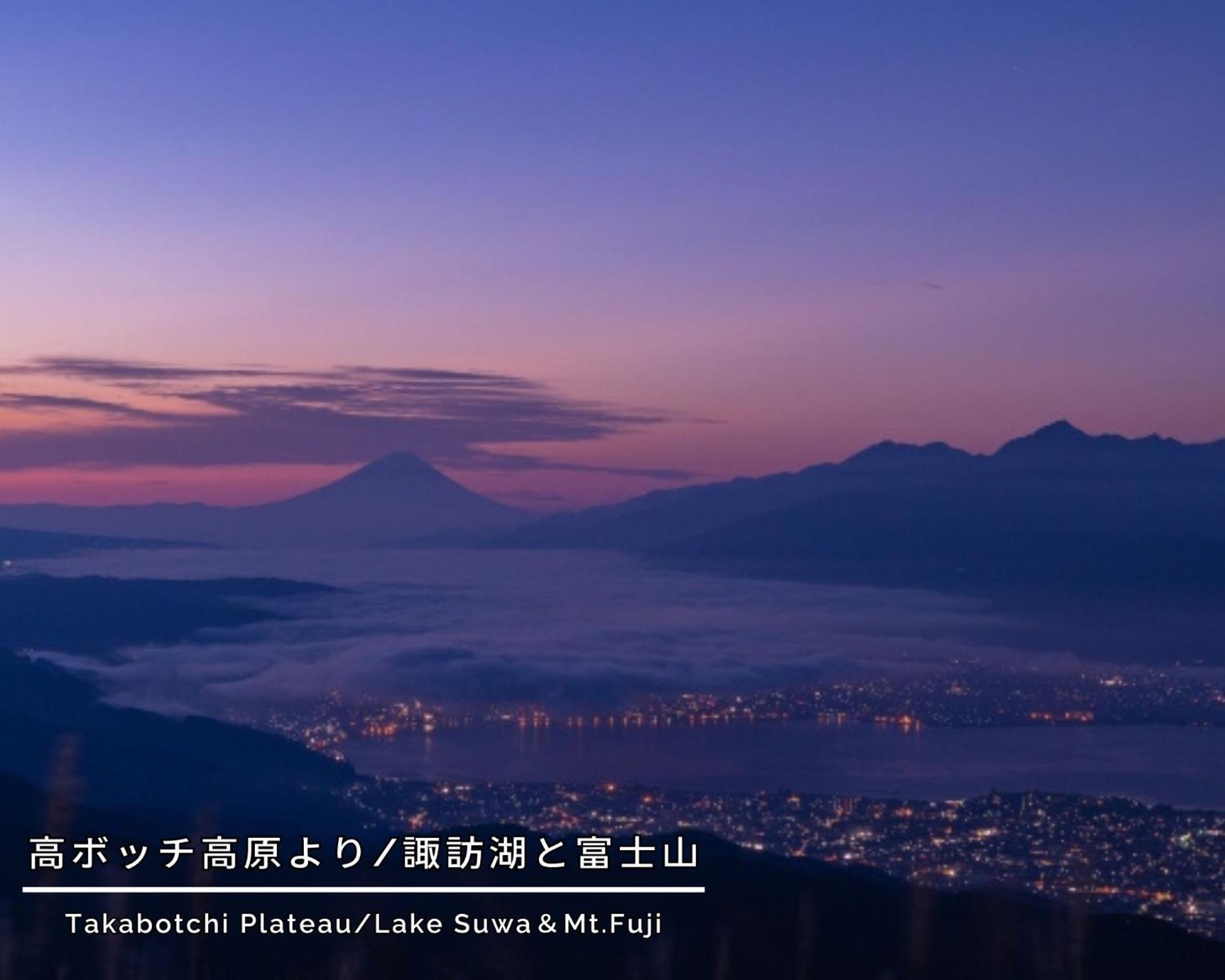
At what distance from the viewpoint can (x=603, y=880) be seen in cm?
782

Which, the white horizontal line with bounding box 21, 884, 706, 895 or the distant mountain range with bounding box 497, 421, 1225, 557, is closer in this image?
the white horizontal line with bounding box 21, 884, 706, 895

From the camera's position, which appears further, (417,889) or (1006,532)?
(1006,532)

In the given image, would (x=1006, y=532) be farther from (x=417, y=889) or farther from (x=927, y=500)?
(x=417, y=889)

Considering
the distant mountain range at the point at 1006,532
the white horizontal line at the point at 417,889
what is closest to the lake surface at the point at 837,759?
the white horizontal line at the point at 417,889

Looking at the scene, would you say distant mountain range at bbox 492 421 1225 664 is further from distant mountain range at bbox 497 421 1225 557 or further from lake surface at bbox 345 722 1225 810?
lake surface at bbox 345 722 1225 810

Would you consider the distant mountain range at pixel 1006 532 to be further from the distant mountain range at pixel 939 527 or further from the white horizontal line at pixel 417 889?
the white horizontal line at pixel 417 889

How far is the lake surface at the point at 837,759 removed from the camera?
20.9 meters

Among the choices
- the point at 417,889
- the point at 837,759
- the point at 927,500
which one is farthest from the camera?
the point at 927,500

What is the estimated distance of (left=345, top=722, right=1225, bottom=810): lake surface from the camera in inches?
822

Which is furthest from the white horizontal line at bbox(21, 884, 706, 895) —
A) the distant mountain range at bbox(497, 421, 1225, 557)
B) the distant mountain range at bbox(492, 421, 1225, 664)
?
the distant mountain range at bbox(497, 421, 1225, 557)

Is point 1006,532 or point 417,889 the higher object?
point 417,889

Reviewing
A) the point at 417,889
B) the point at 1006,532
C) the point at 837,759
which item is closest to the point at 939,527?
the point at 1006,532

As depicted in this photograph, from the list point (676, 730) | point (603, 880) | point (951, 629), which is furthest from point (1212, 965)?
point (951, 629)

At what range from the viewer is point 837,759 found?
79.7 feet
